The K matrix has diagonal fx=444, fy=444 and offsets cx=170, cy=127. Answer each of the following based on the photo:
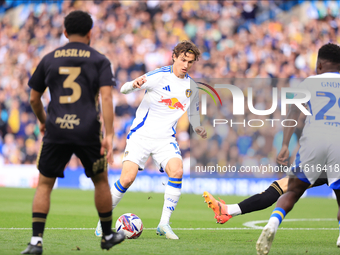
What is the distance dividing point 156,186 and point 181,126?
2.42 m

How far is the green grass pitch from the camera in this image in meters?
4.64

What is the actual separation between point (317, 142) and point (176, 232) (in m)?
2.76

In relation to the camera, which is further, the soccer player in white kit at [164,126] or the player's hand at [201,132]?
the player's hand at [201,132]

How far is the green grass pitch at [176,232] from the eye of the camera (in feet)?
15.2

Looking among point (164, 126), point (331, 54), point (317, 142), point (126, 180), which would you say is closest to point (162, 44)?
point (164, 126)

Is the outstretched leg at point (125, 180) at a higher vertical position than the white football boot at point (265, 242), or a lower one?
higher

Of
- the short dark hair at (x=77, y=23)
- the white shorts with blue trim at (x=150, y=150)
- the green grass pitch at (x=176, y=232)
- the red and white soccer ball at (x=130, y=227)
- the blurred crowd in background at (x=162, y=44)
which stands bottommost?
the green grass pitch at (x=176, y=232)

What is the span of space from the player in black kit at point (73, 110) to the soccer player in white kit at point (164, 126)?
69.4 inches

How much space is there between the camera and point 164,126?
604 cm

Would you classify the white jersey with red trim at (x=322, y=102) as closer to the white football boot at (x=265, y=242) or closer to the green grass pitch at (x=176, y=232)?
the white football boot at (x=265, y=242)

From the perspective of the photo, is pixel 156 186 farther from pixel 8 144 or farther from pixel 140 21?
pixel 140 21

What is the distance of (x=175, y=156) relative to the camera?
5859 mm

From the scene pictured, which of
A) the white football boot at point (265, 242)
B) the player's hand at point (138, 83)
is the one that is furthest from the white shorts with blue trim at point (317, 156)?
the player's hand at point (138, 83)

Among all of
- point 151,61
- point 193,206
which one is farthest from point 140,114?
point 151,61
